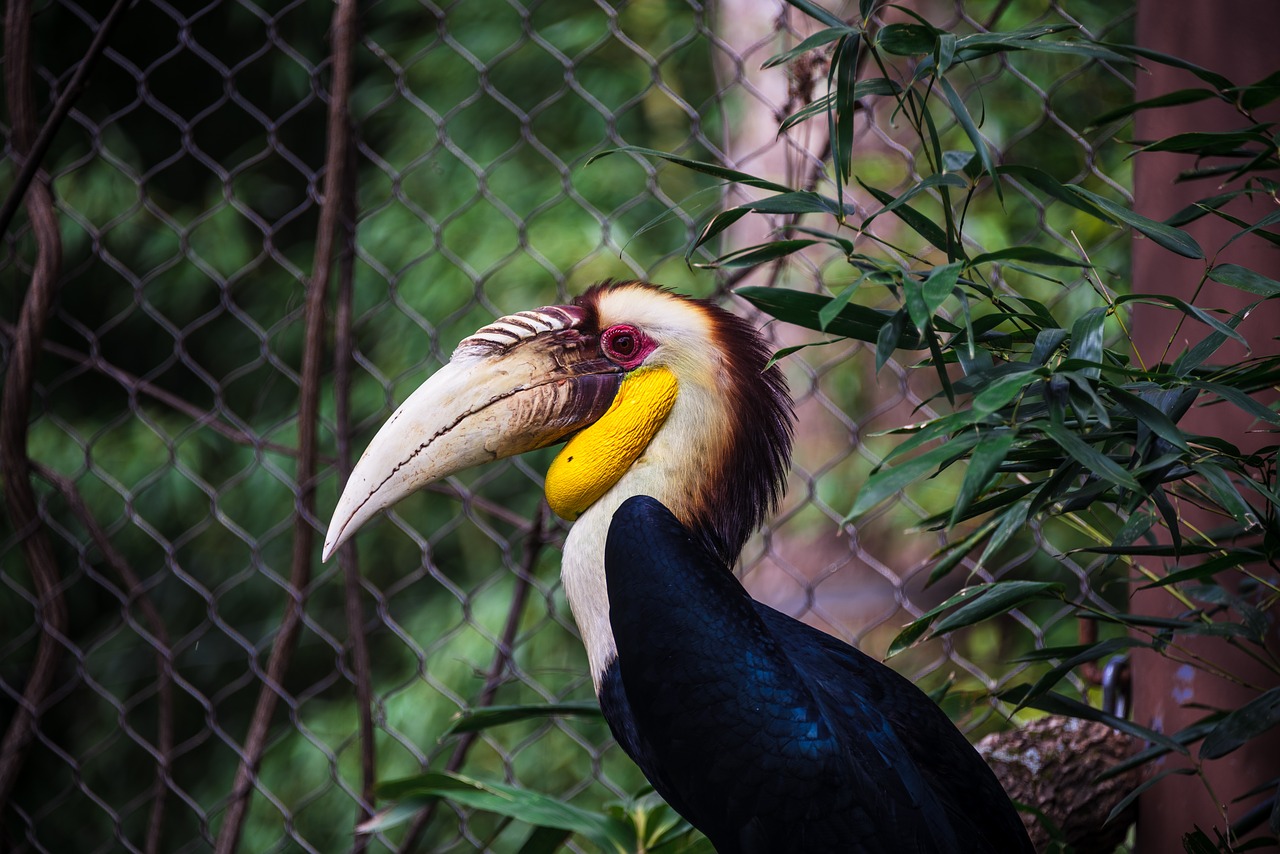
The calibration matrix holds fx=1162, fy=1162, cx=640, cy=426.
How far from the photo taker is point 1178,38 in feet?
3.52

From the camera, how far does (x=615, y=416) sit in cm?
92

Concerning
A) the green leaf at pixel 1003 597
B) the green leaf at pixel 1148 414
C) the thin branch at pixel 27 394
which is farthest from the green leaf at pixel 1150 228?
the thin branch at pixel 27 394

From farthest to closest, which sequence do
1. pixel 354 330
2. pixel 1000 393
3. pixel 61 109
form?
pixel 354 330 < pixel 61 109 < pixel 1000 393

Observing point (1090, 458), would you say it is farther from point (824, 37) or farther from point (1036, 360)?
point (824, 37)

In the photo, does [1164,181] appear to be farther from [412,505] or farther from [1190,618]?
[412,505]

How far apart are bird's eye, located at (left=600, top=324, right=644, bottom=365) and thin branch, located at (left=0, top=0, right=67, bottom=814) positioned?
905 mm

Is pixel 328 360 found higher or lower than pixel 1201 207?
lower

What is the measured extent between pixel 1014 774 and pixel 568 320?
2.01ft

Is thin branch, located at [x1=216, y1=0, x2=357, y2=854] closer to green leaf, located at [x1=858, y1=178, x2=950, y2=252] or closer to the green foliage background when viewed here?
the green foliage background

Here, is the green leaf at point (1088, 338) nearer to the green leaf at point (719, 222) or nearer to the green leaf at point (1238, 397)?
the green leaf at point (1238, 397)

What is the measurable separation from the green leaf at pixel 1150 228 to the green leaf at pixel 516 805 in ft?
2.26

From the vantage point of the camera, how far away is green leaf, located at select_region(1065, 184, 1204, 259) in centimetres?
68

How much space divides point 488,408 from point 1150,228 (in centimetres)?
48

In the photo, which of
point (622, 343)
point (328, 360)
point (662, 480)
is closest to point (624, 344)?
point (622, 343)
